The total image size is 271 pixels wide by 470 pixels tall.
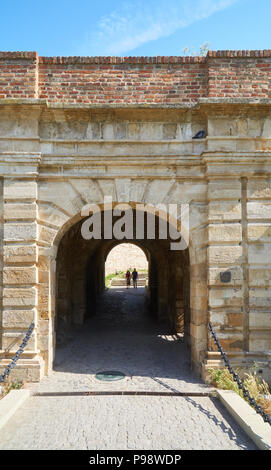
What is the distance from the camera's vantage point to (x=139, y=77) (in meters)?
6.18

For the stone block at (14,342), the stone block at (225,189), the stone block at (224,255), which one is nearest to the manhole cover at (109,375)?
the stone block at (14,342)

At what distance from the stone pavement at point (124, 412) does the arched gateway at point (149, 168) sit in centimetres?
62

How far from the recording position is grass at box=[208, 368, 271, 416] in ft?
16.9

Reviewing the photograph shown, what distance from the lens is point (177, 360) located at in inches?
273

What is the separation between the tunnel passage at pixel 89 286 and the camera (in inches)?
365

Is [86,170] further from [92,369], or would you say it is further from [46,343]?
[92,369]

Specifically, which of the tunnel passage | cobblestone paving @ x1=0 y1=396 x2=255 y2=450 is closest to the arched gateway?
cobblestone paving @ x1=0 y1=396 x2=255 y2=450

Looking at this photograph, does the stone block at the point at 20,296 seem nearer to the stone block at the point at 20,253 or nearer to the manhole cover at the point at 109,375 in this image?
the stone block at the point at 20,253

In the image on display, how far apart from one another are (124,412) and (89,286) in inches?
319

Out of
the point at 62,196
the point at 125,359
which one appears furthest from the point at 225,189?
the point at 125,359

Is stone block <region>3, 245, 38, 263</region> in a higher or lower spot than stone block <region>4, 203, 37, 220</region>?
lower

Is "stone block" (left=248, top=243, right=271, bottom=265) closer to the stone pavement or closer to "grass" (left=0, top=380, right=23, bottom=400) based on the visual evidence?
the stone pavement

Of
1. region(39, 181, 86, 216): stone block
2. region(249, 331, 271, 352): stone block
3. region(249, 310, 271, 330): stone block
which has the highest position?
region(39, 181, 86, 216): stone block

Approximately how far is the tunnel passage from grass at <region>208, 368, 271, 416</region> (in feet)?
7.55
